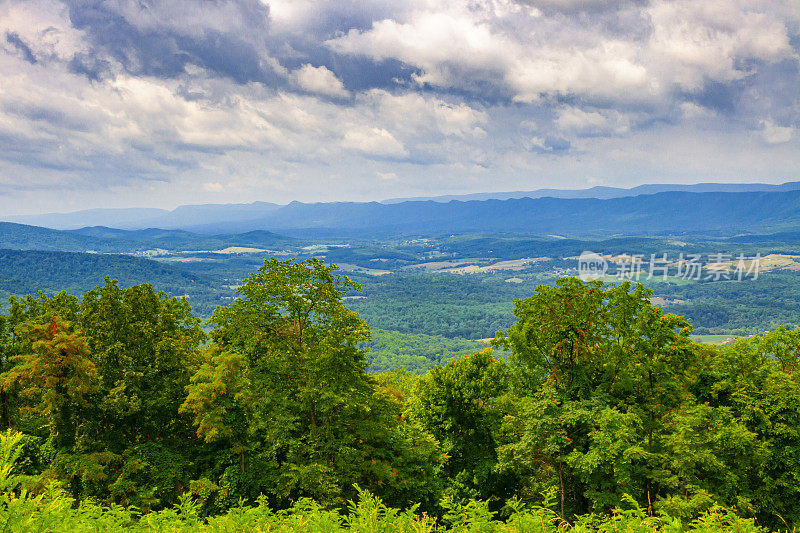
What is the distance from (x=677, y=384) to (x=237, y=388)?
22.1 meters

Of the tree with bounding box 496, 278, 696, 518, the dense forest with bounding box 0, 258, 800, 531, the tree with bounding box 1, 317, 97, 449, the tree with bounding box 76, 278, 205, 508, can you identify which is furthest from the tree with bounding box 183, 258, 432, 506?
the tree with bounding box 496, 278, 696, 518

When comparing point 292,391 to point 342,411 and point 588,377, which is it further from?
point 588,377

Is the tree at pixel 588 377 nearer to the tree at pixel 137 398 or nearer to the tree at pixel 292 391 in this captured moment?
the tree at pixel 292 391

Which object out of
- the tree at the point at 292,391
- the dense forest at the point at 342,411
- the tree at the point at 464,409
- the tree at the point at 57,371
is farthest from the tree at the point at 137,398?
the tree at the point at 464,409

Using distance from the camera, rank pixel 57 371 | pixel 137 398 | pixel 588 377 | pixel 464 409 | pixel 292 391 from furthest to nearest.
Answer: pixel 464 409, pixel 588 377, pixel 137 398, pixel 292 391, pixel 57 371

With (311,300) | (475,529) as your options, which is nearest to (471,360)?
(311,300)

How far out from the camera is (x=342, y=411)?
22.1 m

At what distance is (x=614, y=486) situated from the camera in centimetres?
2139

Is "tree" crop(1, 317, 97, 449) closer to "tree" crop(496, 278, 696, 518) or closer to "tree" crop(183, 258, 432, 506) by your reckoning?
"tree" crop(183, 258, 432, 506)

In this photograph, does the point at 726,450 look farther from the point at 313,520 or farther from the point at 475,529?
the point at 313,520

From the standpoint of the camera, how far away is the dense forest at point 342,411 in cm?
1973

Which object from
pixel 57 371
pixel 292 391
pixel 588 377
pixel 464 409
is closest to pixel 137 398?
pixel 57 371

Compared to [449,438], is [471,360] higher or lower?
higher

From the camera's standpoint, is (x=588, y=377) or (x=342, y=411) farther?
(x=588, y=377)
